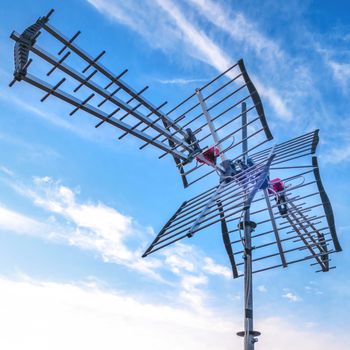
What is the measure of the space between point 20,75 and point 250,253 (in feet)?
13.6

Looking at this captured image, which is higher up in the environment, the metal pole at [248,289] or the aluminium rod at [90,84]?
the aluminium rod at [90,84]

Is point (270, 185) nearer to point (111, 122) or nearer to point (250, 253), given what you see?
point (250, 253)

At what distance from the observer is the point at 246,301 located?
18.0ft

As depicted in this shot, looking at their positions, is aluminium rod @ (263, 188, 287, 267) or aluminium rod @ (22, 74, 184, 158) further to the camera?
aluminium rod @ (263, 188, 287, 267)

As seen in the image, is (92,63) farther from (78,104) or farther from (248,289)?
(248,289)

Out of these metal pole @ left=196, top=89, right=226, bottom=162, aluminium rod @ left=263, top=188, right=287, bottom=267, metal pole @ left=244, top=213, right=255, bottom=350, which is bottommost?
metal pole @ left=244, top=213, right=255, bottom=350

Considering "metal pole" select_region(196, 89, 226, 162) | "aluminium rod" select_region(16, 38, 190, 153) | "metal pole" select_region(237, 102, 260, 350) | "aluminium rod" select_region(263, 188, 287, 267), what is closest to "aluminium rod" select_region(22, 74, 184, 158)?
"aluminium rod" select_region(16, 38, 190, 153)

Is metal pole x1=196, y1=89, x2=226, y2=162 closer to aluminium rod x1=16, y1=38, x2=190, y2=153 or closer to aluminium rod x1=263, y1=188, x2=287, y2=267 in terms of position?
aluminium rod x1=263, y1=188, x2=287, y2=267

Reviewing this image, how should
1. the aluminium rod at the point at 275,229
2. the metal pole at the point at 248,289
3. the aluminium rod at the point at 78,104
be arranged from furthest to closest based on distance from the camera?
the aluminium rod at the point at 275,229
the metal pole at the point at 248,289
the aluminium rod at the point at 78,104

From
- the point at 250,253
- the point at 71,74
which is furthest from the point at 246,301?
the point at 71,74

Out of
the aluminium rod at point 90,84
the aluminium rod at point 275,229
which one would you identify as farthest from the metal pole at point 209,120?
the aluminium rod at point 90,84

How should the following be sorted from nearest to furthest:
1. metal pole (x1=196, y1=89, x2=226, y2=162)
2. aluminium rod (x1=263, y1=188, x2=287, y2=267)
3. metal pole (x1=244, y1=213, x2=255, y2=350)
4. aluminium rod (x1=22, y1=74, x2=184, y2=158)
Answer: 1. aluminium rod (x1=22, y1=74, x2=184, y2=158)
2. metal pole (x1=244, y1=213, x2=255, y2=350)
3. aluminium rod (x1=263, y1=188, x2=287, y2=267)
4. metal pole (x1=196, y1=89, x2=226, y2=162)

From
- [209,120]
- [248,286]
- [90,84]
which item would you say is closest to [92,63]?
[90,84]

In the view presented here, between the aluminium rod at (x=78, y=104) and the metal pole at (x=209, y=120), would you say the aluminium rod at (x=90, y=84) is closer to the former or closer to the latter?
the aluminium rod at (x=78, y=104)
